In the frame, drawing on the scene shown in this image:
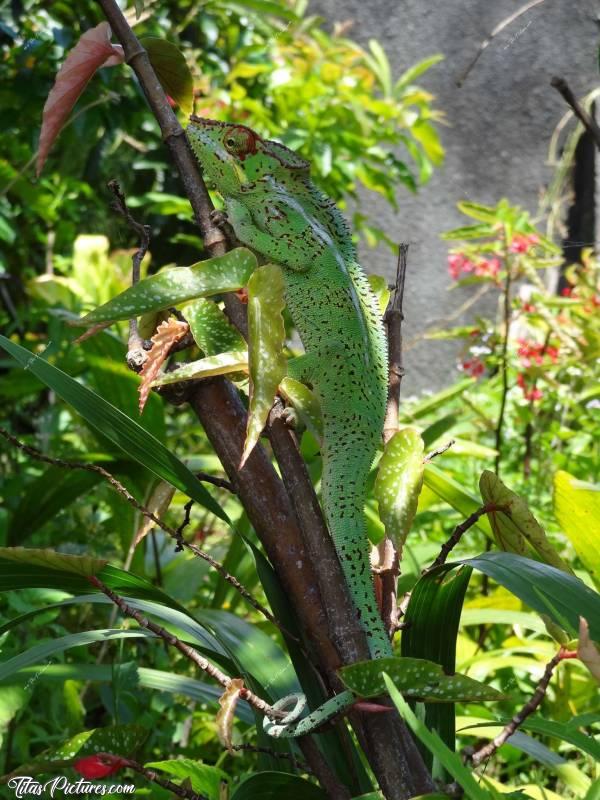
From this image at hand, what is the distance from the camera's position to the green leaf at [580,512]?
1.16 metres

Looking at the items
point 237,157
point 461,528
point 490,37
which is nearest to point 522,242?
point 490,37

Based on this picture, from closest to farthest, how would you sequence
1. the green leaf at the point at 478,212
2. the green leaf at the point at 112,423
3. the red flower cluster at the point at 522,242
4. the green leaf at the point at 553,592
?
the green leaf at the point at 553,592
the green leaf at the point at 112,423
the green leaf at the point at 478,212
the red flower cluster at the point at 522,242

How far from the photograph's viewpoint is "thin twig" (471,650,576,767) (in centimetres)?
68

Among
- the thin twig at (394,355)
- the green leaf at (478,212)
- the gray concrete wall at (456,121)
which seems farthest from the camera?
the gray concrete wall at (456,121)

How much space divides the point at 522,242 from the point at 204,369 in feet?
6.98

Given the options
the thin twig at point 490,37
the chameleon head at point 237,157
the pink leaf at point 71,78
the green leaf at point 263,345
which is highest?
the thin twig at point 490,37

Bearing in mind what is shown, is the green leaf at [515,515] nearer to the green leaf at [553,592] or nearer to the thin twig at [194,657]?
the green leaf at [553,592]

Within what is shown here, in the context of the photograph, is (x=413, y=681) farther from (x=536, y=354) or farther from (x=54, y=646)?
(x=536, y=354)

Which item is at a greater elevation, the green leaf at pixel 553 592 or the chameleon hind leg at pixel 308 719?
the green leaf at pixel 553 592

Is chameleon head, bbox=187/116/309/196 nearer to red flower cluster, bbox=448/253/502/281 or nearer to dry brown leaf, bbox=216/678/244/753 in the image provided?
dry brown leaf, bbox=216/678/244/753

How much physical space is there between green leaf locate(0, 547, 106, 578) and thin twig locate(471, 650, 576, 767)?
0.35 metres

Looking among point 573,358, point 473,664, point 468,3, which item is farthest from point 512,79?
point 473,664

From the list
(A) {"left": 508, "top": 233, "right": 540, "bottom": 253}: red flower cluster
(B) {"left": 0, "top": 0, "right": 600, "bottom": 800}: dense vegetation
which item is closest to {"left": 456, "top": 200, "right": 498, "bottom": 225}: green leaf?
(B) {"left": 0, "top": 0, "right": 600, "bottom": 800}: dense vegetation

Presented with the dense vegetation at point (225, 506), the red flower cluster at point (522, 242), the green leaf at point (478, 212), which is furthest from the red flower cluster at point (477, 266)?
the green leaf at point (478, 212)
